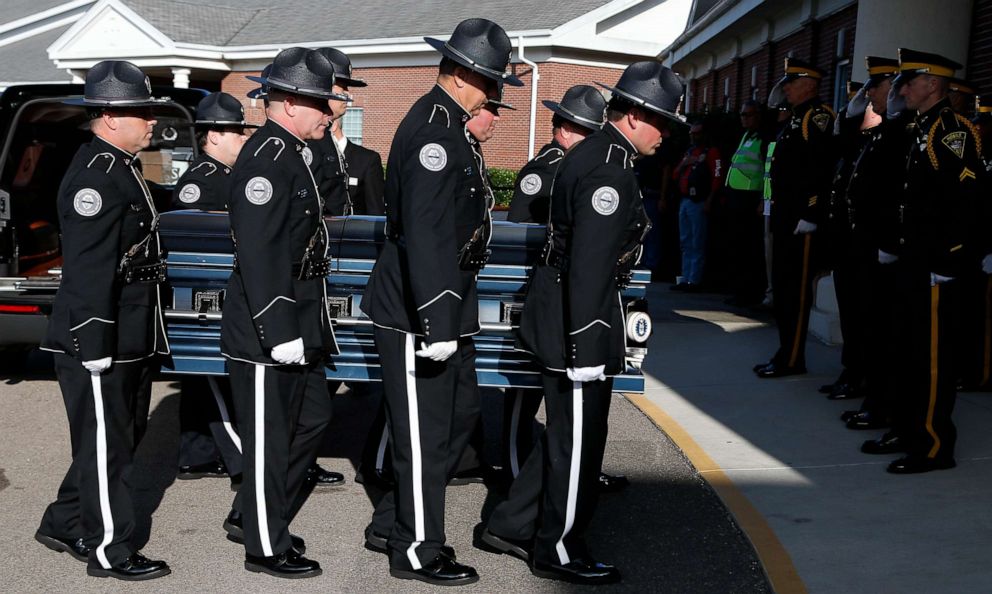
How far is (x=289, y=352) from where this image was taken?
4160 millimetres

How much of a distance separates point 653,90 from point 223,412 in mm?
2809

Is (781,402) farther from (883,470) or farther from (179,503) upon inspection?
(179,503)

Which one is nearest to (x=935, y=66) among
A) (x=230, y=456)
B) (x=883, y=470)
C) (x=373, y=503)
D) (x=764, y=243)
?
(x=883, y=470)

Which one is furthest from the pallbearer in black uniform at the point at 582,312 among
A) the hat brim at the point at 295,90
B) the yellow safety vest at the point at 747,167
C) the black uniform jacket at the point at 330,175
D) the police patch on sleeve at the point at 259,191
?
the yellow safety vest at the point at 747,167

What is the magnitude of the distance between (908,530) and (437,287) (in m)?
2.51

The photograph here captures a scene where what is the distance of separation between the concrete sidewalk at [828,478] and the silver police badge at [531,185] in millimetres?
1816

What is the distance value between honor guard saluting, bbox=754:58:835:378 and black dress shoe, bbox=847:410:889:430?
129cm

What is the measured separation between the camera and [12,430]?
260 inches

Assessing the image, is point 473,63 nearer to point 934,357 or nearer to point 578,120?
point 578,120

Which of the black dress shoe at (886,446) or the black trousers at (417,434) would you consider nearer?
the black trousers at (417,434)

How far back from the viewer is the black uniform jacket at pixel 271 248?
4098 millimetres

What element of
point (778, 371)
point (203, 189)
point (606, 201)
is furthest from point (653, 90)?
point (778, 371)

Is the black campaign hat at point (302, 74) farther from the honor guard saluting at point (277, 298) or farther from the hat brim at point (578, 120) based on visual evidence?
the hat brim at point (578, 120)

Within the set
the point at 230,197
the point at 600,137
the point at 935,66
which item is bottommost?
the point at 230,197
